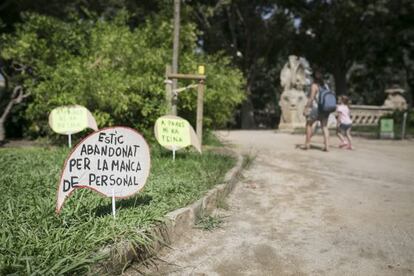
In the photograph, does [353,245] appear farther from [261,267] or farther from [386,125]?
[386,125]

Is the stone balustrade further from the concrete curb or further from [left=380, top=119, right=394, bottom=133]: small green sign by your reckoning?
the concrete curb

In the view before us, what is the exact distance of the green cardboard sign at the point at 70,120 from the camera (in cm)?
704

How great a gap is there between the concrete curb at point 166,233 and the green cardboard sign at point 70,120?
2.91 meters

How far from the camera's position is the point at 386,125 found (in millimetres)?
12961

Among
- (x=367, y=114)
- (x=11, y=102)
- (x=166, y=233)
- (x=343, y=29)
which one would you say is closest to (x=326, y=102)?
(x=166, y=233)

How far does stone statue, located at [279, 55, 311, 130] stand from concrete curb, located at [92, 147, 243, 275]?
12054mm

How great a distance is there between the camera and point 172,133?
616 centimetres

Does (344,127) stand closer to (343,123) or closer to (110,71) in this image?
(343,123)

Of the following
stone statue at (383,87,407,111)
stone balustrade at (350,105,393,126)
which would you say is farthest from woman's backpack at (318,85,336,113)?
stone statue at (383,87,407,111)

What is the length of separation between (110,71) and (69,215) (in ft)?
18.0

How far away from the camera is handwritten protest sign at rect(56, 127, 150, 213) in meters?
3.38

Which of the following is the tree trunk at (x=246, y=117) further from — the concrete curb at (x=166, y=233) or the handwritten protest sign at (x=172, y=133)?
the concrete curb at (x=166, y=233)

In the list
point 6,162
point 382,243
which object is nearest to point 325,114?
point 382,243

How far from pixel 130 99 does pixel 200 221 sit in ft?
15.3
